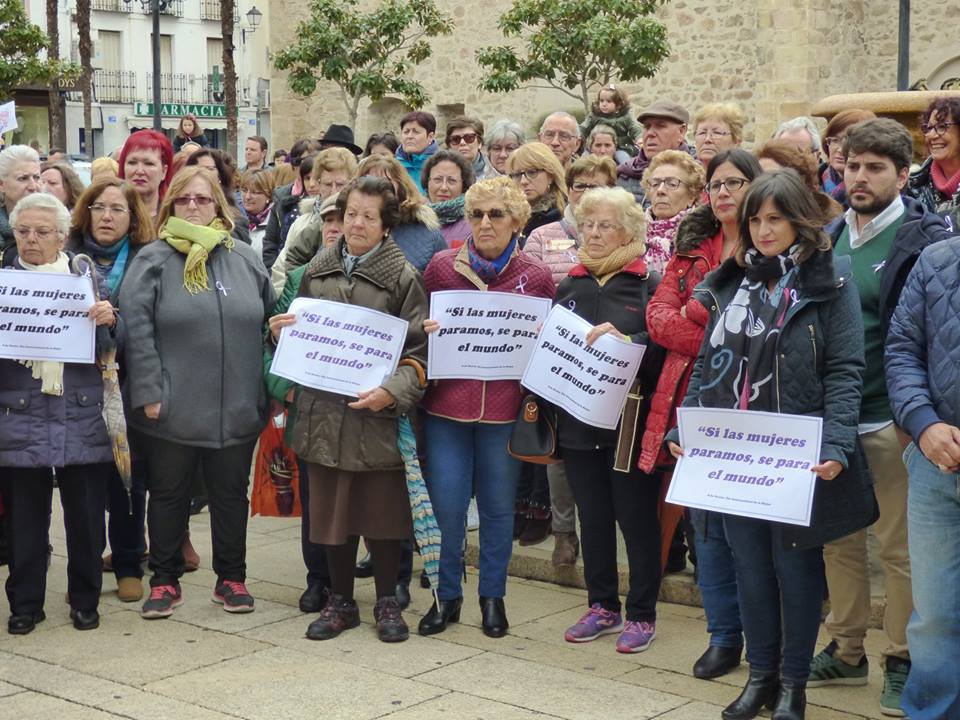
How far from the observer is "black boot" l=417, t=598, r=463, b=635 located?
6430 millimetres

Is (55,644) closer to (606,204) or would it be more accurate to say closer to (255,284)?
(255,284)

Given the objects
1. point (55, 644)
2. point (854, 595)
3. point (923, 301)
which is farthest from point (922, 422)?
point (55, 644)

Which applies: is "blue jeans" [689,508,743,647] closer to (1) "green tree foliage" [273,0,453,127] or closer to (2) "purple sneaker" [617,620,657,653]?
(2) "purple sneaker" [617,620,657,653]

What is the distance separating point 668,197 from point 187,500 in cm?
268

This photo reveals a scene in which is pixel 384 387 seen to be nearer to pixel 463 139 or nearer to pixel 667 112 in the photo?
pixel 667 112

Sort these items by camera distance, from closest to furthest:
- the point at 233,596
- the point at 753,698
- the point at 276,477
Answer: the point at 753,698 → the point at 233,596 → the point at 276,477

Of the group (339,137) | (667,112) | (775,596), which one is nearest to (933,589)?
(775,596)

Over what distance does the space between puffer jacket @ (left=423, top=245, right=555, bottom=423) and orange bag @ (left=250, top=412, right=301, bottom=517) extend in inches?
36.2

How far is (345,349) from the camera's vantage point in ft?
20.7

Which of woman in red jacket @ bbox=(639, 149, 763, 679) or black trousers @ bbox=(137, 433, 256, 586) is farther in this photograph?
black trousers @ bbox=(137, 433, 256, 586)

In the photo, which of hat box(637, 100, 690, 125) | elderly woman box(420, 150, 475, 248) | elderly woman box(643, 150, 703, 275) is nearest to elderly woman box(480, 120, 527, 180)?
hat box(637, 100, 690, 125)

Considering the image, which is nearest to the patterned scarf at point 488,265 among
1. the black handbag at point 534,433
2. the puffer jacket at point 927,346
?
the black handbag at point 534,433

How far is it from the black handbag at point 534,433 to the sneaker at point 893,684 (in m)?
1.64

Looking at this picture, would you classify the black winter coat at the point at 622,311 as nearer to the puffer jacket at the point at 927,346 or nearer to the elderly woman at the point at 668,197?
the elderly woman at the point at 668,197
